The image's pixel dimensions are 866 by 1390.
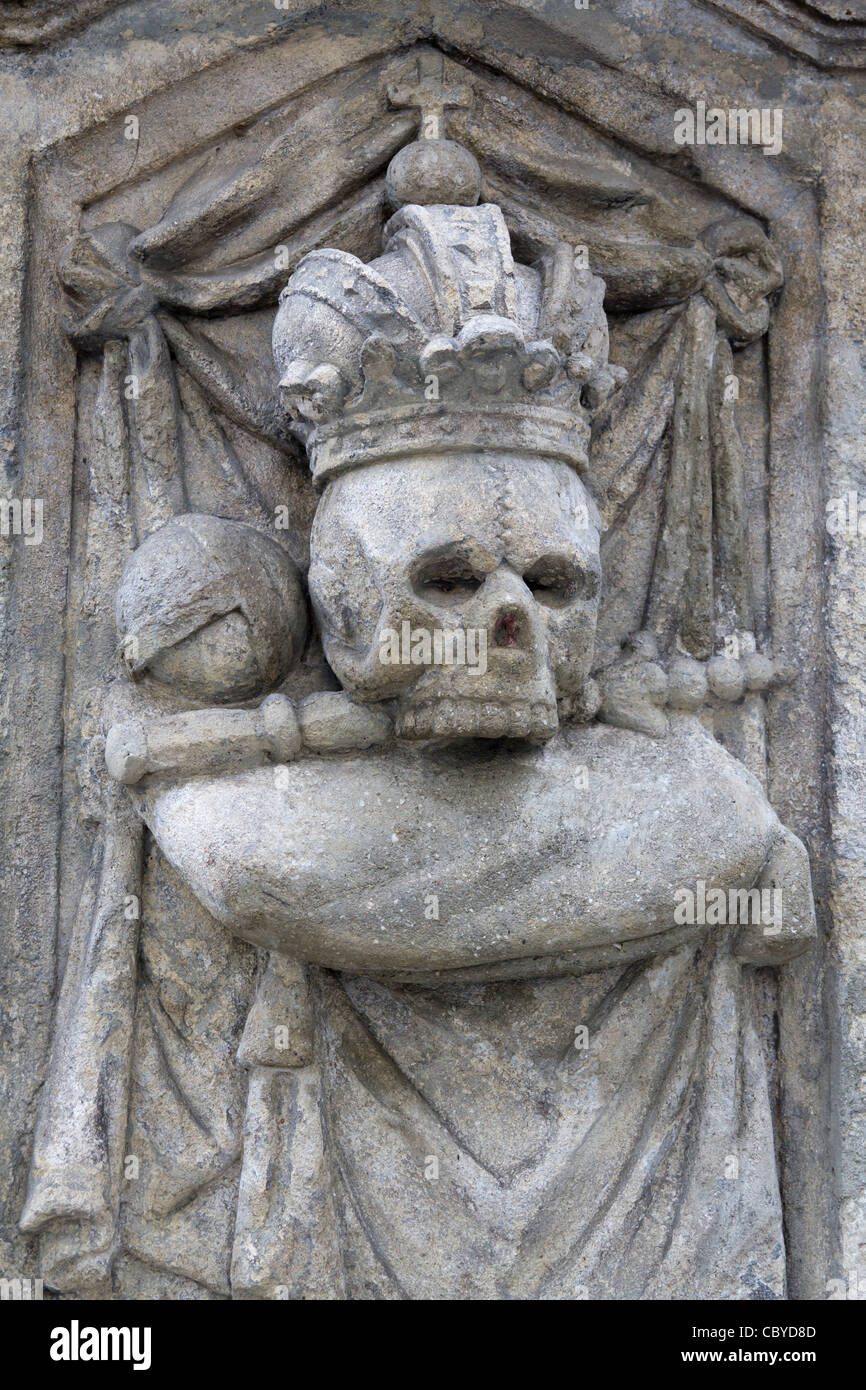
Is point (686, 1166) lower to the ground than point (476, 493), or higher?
lower

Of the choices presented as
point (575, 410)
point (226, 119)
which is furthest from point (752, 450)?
point (226, 119)

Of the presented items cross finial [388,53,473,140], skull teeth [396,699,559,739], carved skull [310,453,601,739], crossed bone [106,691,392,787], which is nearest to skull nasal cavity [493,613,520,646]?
carved skull [310,453,601,739]

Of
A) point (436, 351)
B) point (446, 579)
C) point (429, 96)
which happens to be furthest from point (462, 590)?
point (429, 96)

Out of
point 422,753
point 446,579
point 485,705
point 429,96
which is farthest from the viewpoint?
point 429,96

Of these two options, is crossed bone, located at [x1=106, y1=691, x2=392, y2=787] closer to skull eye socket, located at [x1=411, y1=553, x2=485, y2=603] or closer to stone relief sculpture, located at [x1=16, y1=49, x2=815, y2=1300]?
stone relief sculpture, located at [x1=16, y1=49, x2=815, y2=1300]

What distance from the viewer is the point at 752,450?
4.00 metres

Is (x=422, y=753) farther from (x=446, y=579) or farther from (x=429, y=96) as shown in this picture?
(x=429, y=96)

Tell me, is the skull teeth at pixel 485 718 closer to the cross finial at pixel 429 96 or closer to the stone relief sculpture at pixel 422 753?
the stone relief sculpture at pixel 422 753

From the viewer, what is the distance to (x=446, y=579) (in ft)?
11.2

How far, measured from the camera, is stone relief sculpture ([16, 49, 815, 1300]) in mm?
3428

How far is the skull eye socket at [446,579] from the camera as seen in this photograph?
336 centimetres

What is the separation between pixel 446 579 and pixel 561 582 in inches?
9.1

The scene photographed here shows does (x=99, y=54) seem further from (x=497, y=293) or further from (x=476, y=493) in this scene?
(x=476, y=493)

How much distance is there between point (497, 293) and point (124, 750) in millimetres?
1180
